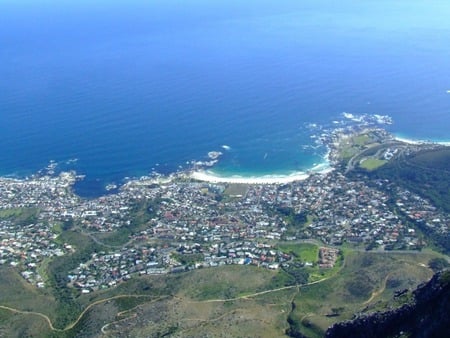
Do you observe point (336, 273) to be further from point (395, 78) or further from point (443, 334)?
point (395, 78)

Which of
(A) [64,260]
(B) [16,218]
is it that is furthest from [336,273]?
(B) [16,218]

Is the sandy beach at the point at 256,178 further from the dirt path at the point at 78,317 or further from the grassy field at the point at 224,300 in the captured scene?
the dirt path at the point at 78,317

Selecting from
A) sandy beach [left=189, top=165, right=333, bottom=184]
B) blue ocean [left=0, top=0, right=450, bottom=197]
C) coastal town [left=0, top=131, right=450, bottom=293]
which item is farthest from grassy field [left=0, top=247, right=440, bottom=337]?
blue ocean [left=0, top=0, right=450, bottom=197]

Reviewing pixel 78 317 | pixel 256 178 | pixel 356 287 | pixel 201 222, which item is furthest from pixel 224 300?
pixel 256 178

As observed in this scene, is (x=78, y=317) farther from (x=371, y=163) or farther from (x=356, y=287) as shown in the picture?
(x=371, y=163)

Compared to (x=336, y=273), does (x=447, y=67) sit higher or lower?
higher

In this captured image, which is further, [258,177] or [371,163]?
[371,163]
